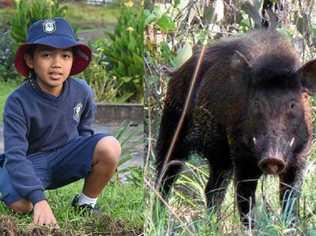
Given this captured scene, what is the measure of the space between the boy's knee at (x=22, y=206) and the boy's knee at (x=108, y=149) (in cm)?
29

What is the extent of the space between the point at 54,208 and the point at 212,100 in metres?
0.76

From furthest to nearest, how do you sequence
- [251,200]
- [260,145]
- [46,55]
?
[46,55] → [251,200] → [260,145]

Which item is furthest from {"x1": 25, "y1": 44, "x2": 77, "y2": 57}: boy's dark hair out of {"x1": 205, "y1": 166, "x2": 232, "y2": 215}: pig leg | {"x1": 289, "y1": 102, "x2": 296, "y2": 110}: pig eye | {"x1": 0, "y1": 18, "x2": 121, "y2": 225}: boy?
{"x1": 289, "y1": 102, "x2": 296, "y2": 110}: pig eye

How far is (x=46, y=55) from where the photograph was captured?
10.5 ft

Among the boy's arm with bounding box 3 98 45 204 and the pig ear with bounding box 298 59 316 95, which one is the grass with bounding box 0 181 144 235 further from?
the pig ear with bounding box 298 59 316 95

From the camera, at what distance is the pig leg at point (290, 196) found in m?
2.99

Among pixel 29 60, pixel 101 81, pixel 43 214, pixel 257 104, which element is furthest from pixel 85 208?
pixel 257 104

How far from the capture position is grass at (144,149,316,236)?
301 centimetres

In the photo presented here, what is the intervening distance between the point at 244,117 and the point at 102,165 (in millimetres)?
642

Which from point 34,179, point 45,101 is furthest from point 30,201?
point 45,101

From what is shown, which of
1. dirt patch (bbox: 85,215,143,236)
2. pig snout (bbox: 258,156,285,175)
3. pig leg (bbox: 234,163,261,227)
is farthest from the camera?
dirt patch (bbox: 85,215,143,236)

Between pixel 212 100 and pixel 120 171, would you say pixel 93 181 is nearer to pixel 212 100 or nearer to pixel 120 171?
pixel 120 171

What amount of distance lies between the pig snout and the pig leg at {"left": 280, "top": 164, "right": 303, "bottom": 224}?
16 centimetres

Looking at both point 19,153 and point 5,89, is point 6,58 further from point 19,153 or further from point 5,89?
point 19,153
